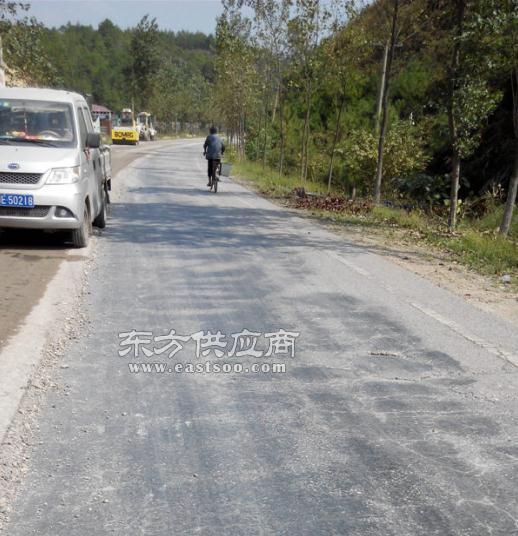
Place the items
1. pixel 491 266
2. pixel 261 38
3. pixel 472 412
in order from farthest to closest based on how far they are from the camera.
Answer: pixel 261 38
pixel 491 266
pixel 472 412

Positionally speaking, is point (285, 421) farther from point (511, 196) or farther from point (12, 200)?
point (511, 196)

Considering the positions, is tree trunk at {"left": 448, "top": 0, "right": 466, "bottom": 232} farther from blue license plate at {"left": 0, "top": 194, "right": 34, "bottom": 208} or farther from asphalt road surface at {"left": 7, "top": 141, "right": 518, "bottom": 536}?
blue license plate at {"left": 0, "top": 194, "right": 34, "bottom": 208}

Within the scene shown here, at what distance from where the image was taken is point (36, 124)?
30.0 ft

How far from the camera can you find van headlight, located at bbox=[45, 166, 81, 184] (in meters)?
8.62

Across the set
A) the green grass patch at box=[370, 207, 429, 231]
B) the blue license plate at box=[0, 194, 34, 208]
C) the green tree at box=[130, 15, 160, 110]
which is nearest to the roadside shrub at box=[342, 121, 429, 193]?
the green grass patch at box=[370, 207, 429, 231]

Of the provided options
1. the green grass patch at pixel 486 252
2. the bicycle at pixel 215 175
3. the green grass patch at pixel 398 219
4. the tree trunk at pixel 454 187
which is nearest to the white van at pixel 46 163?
the green grass patch at pixel 486 252

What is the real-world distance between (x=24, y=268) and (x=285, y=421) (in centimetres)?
494

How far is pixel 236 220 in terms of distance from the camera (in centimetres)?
1307

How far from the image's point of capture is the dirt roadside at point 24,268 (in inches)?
235

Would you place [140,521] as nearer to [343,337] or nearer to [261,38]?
[343,337]

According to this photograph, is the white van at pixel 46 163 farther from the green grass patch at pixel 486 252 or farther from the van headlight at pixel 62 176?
the green grass patch at pixel 486 252

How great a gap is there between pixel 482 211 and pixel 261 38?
13.0m

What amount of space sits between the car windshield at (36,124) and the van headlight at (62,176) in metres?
0.57

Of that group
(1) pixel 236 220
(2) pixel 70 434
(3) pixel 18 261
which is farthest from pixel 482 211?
(2) pixel 70 434
